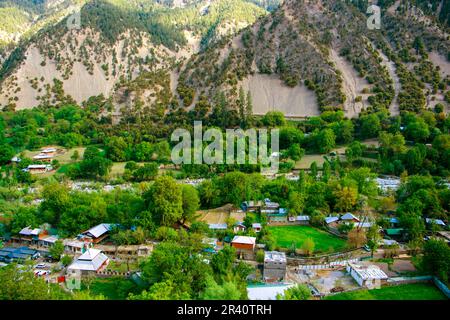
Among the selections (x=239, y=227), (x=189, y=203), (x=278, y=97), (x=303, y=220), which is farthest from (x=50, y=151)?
(x=303, y=220)

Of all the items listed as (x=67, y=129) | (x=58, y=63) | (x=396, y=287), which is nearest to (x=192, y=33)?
(x=58, y=63)

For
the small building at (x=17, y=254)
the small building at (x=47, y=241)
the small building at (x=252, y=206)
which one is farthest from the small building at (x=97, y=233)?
the small building at (x=252, y=206)

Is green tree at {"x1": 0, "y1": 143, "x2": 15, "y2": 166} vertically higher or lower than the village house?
higher

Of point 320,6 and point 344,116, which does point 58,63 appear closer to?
point 320,6

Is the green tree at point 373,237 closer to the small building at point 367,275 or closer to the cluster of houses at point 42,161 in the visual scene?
the small building at point 367,275

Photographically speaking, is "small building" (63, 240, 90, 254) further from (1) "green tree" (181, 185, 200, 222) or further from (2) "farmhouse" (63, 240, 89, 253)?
(1) "green tree" (181, 185, 200, 222)

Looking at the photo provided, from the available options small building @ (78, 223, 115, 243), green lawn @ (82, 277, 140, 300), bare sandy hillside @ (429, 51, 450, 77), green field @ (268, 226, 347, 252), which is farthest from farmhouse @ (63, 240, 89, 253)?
bare sandy hillside @ (429, 51, 450, 77)
